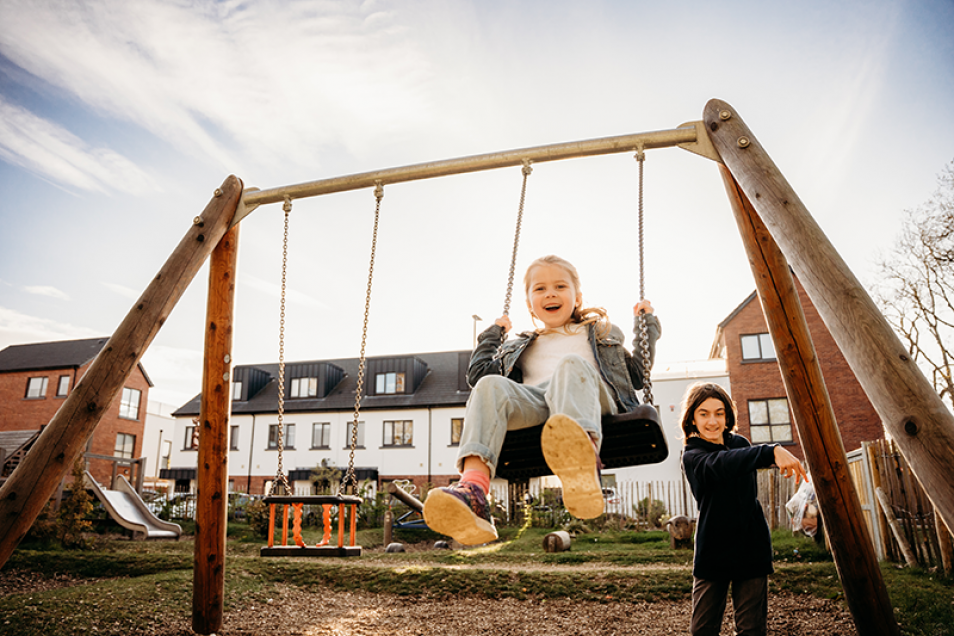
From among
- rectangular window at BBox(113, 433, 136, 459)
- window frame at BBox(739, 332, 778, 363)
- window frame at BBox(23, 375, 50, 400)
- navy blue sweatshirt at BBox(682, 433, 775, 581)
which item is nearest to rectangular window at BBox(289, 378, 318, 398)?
rectangular window at BBox(113, 433, 136, 459)

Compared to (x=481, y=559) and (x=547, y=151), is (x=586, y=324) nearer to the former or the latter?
(x=547, y=151)

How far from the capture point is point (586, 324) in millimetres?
3850

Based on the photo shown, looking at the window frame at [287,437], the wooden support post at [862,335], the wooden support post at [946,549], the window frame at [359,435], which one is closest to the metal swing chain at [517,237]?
the wooden support post at [862,335]

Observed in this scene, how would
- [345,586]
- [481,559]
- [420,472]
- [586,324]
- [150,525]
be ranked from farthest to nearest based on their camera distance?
[420,472] → [150,525] → [481,559] → [345,586] → [586,324]

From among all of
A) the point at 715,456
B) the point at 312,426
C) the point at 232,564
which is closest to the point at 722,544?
the point at 715,456

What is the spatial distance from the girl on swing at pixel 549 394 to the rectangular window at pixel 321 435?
23019mm

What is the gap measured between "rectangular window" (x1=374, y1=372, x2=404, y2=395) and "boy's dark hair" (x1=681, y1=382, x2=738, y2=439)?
22724mm

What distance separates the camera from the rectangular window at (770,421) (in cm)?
1916

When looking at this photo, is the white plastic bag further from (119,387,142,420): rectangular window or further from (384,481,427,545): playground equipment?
(119,387,142,420): rectangular window

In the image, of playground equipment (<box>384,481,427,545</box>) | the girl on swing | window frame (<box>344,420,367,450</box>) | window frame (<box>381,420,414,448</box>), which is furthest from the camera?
window frame (<box>344,420,367,450</box>)

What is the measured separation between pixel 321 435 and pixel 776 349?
23642 mm

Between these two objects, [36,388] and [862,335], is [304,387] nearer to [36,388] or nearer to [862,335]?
[36,388]

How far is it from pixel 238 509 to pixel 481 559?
11.2m

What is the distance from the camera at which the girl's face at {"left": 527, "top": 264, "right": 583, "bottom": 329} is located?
3.84 metres
